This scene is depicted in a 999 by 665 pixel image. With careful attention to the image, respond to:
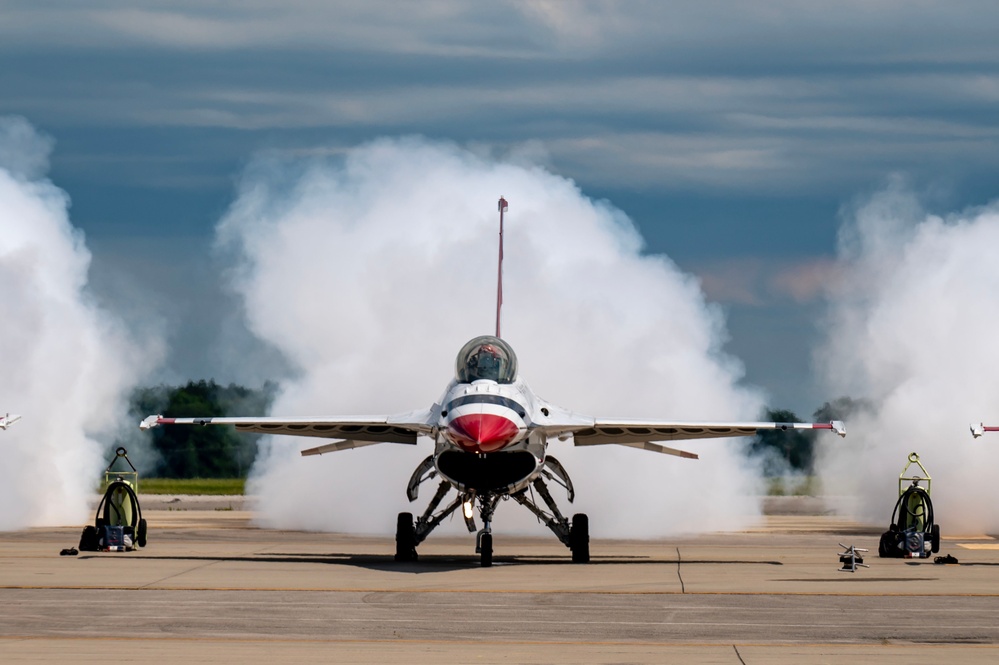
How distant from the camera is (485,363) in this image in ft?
85.4

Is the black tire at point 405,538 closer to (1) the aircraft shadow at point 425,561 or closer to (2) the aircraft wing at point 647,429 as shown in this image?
(1) the aircraft shadow at point 425,561

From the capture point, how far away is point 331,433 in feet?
95.2

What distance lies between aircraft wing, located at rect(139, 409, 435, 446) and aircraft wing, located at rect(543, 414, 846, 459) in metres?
2.66

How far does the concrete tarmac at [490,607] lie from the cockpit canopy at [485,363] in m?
3.31

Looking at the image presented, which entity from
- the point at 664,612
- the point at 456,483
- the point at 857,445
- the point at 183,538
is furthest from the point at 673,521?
the point at 664,612

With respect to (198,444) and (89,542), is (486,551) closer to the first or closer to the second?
(89,542)

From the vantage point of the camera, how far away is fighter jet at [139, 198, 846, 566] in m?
24.9

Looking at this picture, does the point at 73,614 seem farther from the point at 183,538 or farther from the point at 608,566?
the point at 183,538

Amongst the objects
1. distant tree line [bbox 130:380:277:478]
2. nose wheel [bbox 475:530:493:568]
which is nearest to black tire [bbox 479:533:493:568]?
nose wheel [bbox 475:530:493:568]

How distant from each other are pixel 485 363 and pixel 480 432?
2.02 metres

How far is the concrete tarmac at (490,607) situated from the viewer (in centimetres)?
1511

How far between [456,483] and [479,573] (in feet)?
5.39

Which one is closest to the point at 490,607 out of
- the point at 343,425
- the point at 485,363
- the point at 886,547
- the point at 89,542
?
the point at 485,363

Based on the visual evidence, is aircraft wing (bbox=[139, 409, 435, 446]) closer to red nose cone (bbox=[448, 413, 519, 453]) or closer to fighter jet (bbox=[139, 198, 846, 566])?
fighter jet (bbox=[139, 198, 846, 566])
